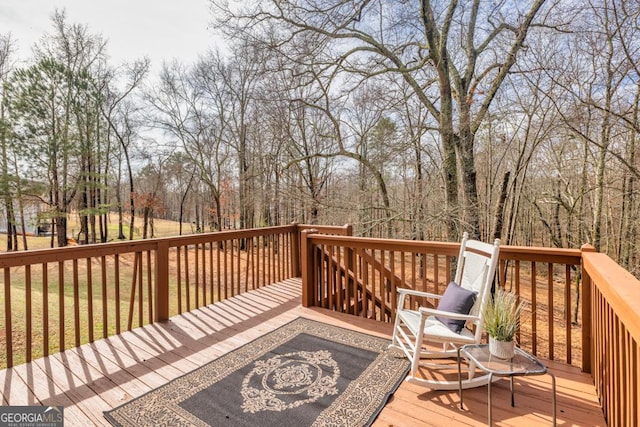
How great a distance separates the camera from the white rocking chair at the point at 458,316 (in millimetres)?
2189

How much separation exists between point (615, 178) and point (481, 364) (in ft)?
21.7

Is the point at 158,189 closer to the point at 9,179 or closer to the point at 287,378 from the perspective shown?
the point at 9,179

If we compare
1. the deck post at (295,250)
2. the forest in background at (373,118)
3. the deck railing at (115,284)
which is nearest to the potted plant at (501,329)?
the deck railing at (115,284)

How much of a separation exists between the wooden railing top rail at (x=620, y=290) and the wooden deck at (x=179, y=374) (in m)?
0.92

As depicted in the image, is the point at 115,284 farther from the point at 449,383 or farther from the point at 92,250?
the point at 449,383

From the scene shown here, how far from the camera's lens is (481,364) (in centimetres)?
186

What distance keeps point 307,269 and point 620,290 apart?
298 cm

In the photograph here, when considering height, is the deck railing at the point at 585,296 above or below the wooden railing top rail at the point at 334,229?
below

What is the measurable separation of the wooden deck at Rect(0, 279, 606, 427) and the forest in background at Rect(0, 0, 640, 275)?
3.90m

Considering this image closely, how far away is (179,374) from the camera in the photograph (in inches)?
97.3

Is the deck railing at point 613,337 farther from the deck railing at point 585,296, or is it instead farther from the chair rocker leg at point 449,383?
the chair rocker leg at point 449,383

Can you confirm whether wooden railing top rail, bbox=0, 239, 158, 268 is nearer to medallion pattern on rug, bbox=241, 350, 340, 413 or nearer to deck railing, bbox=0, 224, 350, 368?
deck railing, bbox=0, 224, 350, 368

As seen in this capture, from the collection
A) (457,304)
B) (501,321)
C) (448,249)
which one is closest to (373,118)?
(448,249)

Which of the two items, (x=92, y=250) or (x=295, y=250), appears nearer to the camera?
(x=92, y=250)
